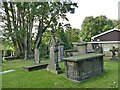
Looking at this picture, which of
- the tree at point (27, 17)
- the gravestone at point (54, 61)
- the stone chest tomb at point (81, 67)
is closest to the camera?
the stone chest tomb at point (81, 67)

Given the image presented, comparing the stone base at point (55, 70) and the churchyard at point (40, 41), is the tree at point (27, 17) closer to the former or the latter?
the churchyard at point (40, 41)

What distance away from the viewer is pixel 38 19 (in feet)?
88.0

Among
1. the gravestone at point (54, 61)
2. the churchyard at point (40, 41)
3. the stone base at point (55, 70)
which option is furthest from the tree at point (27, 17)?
the stone base at point (55, 70)

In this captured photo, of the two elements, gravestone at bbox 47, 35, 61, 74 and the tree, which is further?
the tree

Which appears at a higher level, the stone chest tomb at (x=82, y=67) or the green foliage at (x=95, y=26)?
the green foliage at (x=95, y=26)

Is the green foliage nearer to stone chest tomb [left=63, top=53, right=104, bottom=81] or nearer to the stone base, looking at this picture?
the stone base

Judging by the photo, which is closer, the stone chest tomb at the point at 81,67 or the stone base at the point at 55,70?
the stone chest tomb at the point at 81,67

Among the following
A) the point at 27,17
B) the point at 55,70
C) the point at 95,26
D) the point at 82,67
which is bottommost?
the point at 55,70

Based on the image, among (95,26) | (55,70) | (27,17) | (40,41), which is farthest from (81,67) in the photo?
(95,26)

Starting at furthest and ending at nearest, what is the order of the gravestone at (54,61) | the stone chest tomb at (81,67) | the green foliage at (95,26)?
the green foliage at (95,26)
the gravestone at (54,61)
the stone chest tomb at (81,67)

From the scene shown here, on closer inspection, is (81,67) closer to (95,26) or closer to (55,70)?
(55,70)

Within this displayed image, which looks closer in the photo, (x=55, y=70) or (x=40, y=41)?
(x=55, y=70)

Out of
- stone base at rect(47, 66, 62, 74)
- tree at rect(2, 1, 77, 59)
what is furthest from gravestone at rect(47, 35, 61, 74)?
tree at rect(2, 1, 77, 59)

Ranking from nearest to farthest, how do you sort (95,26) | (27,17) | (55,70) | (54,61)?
(55,70), (54,61), (27,17), (95,26)
